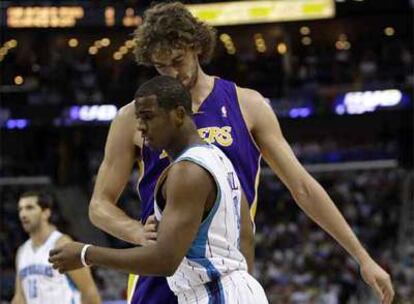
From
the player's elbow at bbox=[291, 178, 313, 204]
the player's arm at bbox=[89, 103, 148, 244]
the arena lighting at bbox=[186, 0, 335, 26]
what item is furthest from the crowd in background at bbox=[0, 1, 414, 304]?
the player's arm at bbox=[89, 103, 148, 244]

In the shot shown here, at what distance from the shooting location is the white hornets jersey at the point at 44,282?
754cm

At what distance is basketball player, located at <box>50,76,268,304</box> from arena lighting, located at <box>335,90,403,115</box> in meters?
17.5

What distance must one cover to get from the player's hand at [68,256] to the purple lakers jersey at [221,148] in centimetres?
52

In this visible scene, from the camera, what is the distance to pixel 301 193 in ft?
14.1

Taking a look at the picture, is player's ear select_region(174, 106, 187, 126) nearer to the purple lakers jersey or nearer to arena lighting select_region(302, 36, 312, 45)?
the purple lakers jersey

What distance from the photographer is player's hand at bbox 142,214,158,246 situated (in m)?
3.30

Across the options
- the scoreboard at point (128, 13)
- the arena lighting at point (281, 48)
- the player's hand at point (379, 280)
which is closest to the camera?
the player's hand at point (379, 280)

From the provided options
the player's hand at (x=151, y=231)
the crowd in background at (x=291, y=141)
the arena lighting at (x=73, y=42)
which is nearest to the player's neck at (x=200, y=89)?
the player's hand at (x=151, y=231)

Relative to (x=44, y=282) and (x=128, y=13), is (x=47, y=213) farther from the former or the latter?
(x=128, y=13)

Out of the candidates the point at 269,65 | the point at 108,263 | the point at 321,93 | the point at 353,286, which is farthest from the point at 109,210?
the point at 269,65

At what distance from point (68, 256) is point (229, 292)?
55 cm

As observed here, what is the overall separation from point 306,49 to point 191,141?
814 inches

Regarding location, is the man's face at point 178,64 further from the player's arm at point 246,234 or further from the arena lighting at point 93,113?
the arena lighting at point 93,113

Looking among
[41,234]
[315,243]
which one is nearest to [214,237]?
[41,234]
